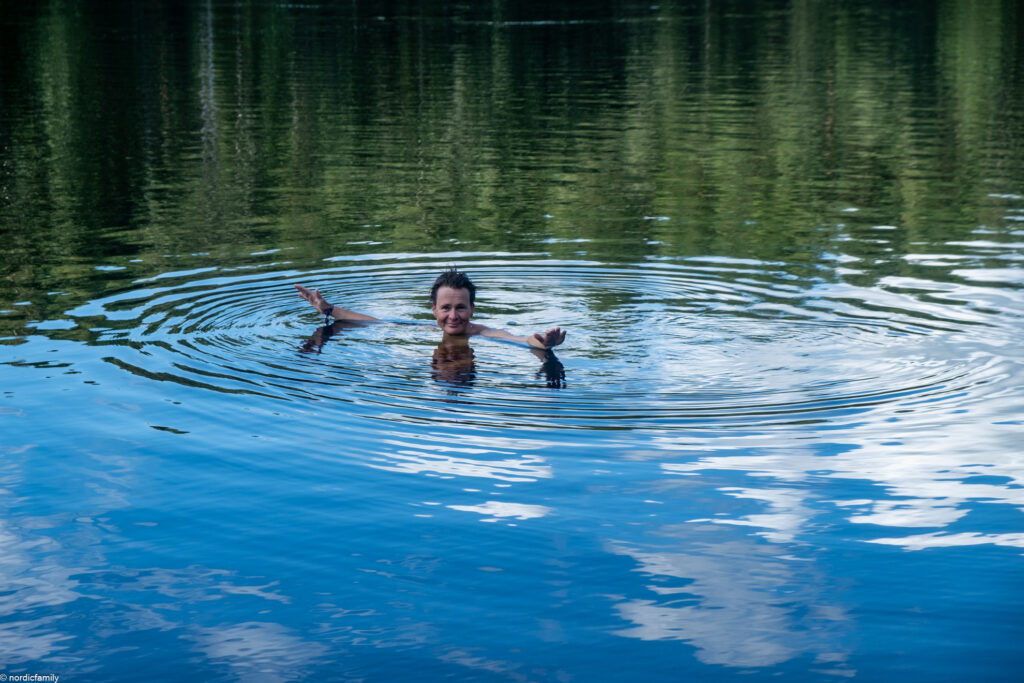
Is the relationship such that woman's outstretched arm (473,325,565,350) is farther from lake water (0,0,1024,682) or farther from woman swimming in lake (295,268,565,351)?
lake water (0,0,1024,682)

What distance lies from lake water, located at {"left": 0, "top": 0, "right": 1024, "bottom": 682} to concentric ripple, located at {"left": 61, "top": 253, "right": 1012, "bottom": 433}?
0.06 meters

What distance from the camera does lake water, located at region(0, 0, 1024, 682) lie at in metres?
7.54

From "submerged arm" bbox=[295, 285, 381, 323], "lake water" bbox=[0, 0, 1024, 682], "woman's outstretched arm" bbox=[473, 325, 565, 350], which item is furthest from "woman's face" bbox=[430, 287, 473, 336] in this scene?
"submerged arm" bbox=[295, 285, 381, 323]

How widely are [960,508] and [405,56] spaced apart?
185ft

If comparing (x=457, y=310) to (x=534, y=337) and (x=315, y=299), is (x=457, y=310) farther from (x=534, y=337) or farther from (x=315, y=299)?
(x=315, y=299)

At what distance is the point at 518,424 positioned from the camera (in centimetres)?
1101

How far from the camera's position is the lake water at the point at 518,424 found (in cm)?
754

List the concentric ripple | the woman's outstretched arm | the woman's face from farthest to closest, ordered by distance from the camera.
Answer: the woman's face < the woman's outstretched arm < the concentric ripple

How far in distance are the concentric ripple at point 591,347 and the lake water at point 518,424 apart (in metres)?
0.06

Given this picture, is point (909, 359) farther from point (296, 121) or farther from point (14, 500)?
point (296, 121)

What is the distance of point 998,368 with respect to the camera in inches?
492

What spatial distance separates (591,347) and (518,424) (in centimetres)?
265

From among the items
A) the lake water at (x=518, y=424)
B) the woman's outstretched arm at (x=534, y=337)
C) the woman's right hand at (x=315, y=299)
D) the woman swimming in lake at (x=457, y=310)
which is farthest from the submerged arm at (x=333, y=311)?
the woman's outstretched arm at (x=534, y=337)

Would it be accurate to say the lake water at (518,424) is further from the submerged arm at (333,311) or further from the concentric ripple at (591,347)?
the submerged arm at (333,311)
